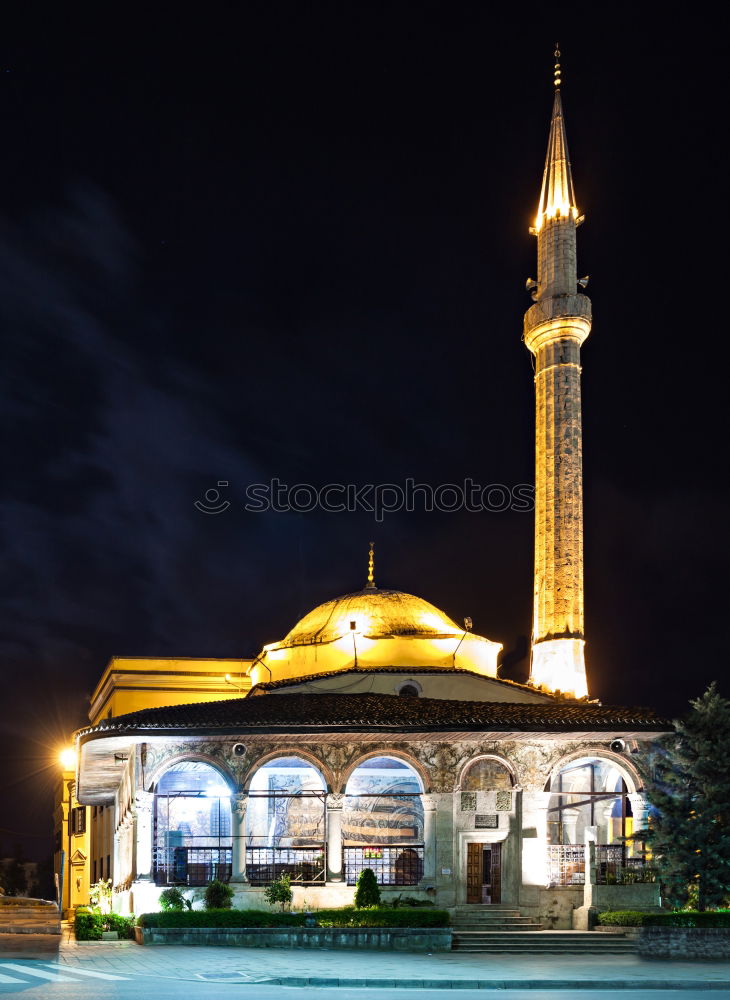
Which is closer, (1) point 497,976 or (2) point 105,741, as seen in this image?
(1) point 497,976

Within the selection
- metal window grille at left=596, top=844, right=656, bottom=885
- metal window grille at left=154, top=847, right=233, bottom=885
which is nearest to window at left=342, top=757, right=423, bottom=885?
metal window grille at left=154, top=847, right=233, bottom=885

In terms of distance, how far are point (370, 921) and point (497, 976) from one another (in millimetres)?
5593

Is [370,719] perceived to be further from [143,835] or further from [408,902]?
[143,835]

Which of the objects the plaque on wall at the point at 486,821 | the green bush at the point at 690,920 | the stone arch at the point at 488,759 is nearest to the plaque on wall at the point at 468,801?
the plaque on wall at the point at 486,821

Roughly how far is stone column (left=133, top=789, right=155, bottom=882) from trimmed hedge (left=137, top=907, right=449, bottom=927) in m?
2.53

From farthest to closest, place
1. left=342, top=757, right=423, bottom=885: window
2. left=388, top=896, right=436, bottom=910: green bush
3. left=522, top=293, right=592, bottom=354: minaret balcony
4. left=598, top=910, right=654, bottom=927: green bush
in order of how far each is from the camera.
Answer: left=522, top=293, right=592, bottom=354: minaret balcony, left=342, top=757, right=423, bottom=885: window, left=388, top=896, right=436, bottom=910: green bush, left=598, top=910, right=654, bottom=927: green bush

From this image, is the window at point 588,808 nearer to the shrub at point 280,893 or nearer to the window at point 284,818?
the window at point 284,818

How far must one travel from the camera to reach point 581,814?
3388 centimetres

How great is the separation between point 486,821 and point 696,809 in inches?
198

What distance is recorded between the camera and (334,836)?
91.3 ft

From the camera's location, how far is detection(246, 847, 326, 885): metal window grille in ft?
92.3

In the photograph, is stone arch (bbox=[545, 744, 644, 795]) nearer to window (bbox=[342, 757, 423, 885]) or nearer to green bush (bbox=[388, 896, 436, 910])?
green bush (bbox=[388, 896, 436, 910])

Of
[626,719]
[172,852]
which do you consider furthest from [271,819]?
[626,719]

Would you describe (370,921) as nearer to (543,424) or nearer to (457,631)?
(457,631)
